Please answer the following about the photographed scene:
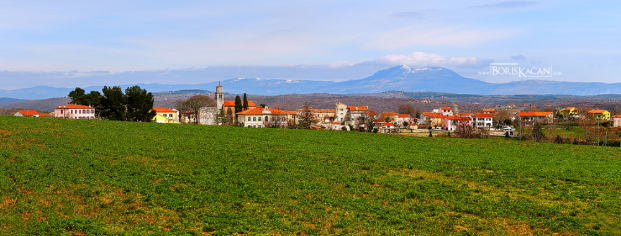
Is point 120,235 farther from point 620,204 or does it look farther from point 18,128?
point 18,128

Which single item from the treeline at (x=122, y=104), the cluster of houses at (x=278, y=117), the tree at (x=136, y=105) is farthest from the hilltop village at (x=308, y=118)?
the tree at (x=136, y=105)

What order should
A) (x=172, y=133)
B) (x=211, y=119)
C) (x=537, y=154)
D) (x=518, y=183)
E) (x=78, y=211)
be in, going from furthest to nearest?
(x=211, y=119)
(x=172, y=133)
(x=537, y=154)
(x=518, y=183)
(x=78, y=211)

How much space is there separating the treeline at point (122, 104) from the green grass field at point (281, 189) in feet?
123

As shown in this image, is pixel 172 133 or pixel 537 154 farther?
pixel 172 133

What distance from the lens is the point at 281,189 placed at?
1742 cm

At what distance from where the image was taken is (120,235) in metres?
11.8

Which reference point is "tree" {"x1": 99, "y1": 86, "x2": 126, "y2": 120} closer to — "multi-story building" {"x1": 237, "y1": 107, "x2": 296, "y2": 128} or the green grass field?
"multi-story building" {"x1": 237, "y1": 107, "x2": 296, "y2": 128}

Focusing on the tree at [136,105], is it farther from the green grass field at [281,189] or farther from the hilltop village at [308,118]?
the green grass field at [281,189]

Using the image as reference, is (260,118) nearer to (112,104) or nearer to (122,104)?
(122,104)

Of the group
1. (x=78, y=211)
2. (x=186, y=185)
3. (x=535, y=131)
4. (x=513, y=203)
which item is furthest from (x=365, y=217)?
(x=535, y=131)

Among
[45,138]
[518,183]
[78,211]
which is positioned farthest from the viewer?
[45,138]

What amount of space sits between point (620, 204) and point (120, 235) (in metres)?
18.1

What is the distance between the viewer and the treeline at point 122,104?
67312mm

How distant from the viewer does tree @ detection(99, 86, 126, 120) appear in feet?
220
